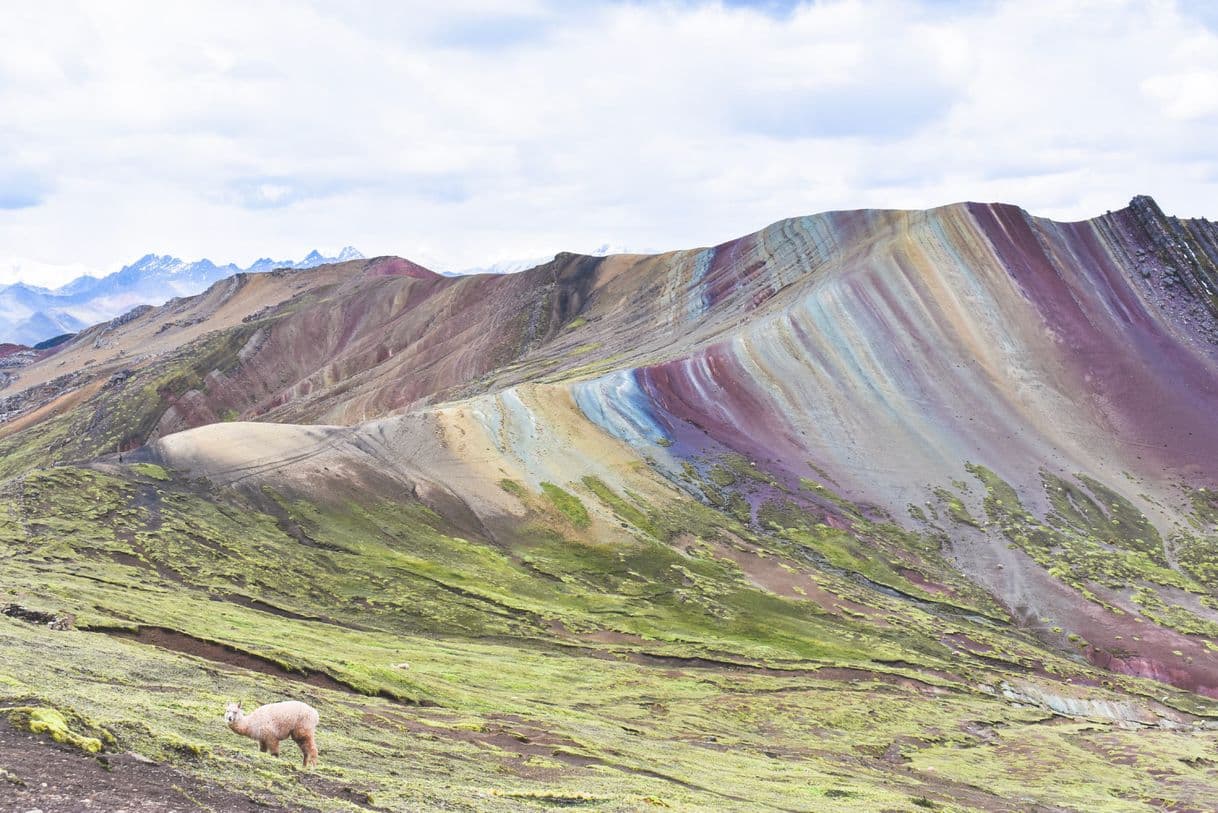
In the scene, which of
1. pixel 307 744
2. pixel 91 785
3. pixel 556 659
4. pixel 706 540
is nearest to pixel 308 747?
pixel 307 744

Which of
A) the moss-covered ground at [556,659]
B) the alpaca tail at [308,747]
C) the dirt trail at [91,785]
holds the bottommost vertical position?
the moss-covered ground at [556,659]

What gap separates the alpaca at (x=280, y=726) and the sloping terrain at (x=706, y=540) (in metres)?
0.66

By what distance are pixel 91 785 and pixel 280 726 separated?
5.77 metres

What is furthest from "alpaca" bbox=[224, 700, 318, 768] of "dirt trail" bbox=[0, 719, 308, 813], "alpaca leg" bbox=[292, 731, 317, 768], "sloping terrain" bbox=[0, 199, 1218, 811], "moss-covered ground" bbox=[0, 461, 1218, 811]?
"dirt trail" bbox=[0, 719, 308, 813]

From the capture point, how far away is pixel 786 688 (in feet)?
225

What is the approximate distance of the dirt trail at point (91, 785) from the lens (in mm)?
15727

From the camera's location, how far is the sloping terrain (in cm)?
3901

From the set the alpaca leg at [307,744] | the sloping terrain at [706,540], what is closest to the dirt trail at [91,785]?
the sloping terrain at [706,540]

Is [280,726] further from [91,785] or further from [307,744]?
[91,785]

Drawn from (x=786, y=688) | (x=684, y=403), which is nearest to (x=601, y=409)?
(x=684, y=403)

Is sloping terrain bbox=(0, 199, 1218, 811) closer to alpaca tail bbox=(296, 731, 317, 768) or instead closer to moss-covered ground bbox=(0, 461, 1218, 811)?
moss-covered ground bbox=(0, 461, 1218, 811)

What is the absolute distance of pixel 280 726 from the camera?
22.3 m

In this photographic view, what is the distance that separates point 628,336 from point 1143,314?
→ 89.8m

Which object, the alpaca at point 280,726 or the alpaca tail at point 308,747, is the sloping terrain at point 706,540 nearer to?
the alpaca tail at point 308,747
